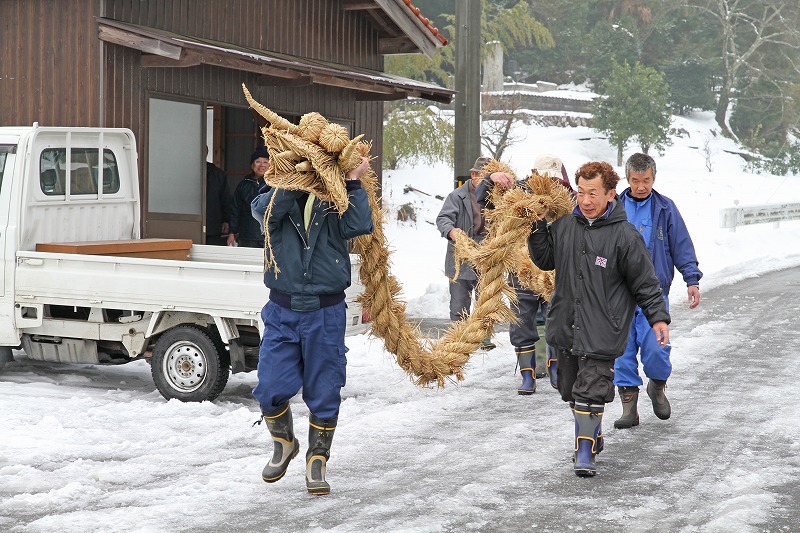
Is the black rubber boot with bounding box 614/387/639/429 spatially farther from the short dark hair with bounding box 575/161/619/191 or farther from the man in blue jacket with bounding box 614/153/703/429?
the short dark hair with bounding box 575/161/619/191

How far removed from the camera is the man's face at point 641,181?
7.54 metres

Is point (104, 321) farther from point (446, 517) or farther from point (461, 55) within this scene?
point (461, 55)

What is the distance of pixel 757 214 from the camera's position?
27078 millimetres

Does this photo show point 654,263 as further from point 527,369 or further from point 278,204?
point 278,204

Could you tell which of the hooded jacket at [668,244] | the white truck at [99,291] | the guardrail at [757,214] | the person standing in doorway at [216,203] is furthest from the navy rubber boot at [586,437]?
the guardrail at [757,214]

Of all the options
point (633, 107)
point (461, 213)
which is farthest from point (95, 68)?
point (633, 107)

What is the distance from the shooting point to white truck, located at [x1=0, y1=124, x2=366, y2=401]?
805cm

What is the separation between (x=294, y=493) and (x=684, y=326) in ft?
25.7

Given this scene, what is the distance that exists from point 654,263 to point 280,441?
10.5 ft

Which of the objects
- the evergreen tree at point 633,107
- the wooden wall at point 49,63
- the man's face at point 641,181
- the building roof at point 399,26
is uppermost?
the evergreen tree at point 633,107

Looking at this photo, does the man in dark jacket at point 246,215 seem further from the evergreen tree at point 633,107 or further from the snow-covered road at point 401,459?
the evergreen tree at point 633,107

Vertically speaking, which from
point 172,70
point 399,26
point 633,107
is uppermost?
point 633,107

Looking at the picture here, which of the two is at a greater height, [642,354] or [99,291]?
[99,291]

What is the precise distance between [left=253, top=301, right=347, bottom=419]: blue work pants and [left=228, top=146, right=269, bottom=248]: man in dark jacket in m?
6.60
